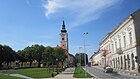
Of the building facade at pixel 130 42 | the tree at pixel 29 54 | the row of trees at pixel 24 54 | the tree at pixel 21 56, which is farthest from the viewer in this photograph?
the tree at pixel 29 54

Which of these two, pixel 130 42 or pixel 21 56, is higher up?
pixel 130 42

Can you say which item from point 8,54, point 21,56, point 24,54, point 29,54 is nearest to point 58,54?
point 8,54

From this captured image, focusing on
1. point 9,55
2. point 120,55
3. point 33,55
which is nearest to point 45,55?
point 120,55

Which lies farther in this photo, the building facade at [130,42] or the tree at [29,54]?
the tree at [29,54]

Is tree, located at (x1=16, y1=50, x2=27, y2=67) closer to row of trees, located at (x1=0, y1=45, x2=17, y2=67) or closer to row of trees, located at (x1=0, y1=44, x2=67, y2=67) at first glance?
row of trees, located at (x1=0, y1=44, x2=67, y2=67)

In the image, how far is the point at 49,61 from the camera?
272ft

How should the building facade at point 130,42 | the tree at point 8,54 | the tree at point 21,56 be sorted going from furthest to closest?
the tree at point 21,56 < the tree at point 8,54 < the building facade at point 130,42

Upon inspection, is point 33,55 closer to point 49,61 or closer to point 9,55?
point 9,55

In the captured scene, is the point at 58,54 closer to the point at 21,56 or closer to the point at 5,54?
the point at 5,54

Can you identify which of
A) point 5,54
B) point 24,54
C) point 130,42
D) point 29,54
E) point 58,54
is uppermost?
point 24,54

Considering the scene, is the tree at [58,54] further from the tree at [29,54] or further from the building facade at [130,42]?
the tree at [29,54]

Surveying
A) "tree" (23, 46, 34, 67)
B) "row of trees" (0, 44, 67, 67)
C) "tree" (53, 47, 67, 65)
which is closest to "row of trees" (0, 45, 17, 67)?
"row of trees" (0, 44, 67, 67)

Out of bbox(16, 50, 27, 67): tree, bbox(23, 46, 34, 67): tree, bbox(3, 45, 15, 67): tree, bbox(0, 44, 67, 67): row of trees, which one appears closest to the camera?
bbox(0, 44, 67, 67): row of trees

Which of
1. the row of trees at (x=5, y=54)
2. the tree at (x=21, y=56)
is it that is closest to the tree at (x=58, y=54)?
the row of trees at (x=5, y=54)
